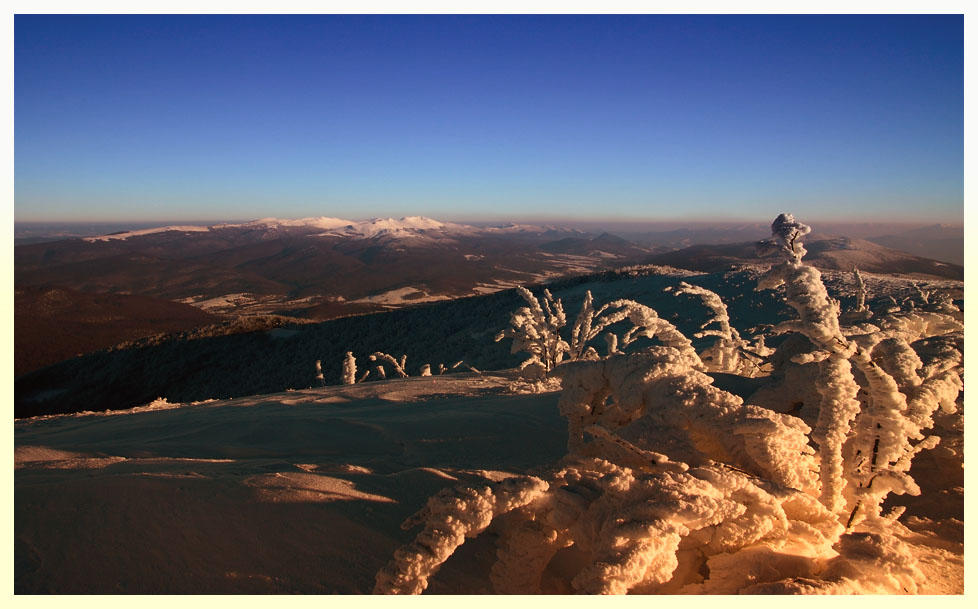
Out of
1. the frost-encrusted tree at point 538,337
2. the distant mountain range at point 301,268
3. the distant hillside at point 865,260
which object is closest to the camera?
the frost-encrusted tree at point 538,337

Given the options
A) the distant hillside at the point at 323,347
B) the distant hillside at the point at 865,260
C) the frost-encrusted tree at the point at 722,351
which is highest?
the distant hillside at the point at 865,260

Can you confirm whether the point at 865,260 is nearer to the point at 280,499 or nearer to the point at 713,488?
the point at 713,488

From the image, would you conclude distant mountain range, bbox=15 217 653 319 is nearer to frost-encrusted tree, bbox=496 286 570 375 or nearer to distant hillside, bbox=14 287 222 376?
distant hillside, bbox=14 287 222 376

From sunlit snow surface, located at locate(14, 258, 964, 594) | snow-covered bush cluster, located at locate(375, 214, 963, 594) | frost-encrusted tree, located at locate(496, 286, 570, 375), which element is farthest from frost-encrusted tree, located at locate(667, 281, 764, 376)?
frost-encrusted tree, located at locate(496, 286, 570, 375)

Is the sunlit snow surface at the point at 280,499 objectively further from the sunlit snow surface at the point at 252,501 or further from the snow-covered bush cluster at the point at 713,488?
the snow-covered bush cluster at the point at 713,488

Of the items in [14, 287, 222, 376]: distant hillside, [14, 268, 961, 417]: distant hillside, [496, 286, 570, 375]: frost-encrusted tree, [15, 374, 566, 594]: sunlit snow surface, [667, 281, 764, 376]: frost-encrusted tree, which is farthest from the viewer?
[14, 287, 222, 376]: distant hillside

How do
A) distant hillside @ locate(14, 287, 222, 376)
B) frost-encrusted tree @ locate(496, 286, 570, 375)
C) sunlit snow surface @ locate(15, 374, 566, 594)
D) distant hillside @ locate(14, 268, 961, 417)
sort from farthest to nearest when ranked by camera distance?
1. distant hillside @ locate(14, 287, 222, 376)
2. distant hillside @ locate(14, 268, 961, 417)
3. frost-encrusted tree @ locate(496, 286, 570, 375)
4. sunlit snow surface @ locate(15, 374, 566, 594)

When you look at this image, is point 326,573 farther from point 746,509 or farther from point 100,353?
point 100,353

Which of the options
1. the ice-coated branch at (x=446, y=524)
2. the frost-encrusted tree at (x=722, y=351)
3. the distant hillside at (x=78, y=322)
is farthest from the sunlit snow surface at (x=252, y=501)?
the distant hillside at (x=78, y=322)

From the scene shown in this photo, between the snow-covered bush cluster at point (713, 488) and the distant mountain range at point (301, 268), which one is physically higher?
the distant mountain range at point (301, 268)

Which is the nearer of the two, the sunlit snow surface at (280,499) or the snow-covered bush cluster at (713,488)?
the snow-covered bush cluster at (713,488)
